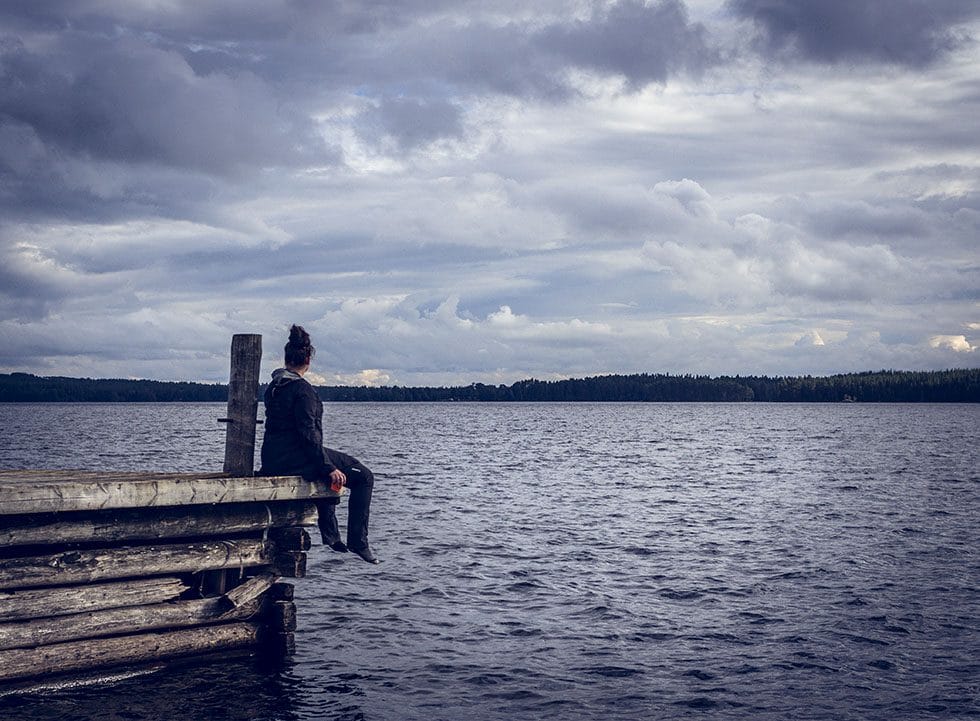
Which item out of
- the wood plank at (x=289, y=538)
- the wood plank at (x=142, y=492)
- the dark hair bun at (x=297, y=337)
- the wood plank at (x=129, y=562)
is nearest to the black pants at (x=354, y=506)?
the wood plank at (x=289, y=538)

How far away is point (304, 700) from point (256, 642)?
1.18 meters

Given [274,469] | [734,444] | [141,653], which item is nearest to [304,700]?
[141,653]

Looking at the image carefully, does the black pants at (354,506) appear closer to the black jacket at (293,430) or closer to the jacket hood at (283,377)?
the black jacket at (293,430)

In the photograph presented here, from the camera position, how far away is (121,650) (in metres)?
11.1

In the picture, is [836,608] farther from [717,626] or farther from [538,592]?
[538,592]

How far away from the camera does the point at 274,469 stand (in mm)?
12266

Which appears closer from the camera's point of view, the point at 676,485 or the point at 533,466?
the point at 676,485

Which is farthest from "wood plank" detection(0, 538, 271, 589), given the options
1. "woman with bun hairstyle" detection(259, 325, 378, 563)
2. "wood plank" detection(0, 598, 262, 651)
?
"woman with bun hairstyle" detection(259, 325, 378, 563)

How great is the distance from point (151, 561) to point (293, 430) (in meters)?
2.31

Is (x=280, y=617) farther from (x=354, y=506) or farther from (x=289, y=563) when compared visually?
(x=354, y=506)

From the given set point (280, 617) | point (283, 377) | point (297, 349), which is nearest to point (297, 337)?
point (297, 349)

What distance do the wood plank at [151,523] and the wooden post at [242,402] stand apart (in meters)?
0.65

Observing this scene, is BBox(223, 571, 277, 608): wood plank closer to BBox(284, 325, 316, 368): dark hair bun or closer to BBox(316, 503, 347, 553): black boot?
BBox(316, 503, 347, 553): black boot

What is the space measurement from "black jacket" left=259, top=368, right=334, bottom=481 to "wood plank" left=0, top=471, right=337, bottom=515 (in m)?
0.26
